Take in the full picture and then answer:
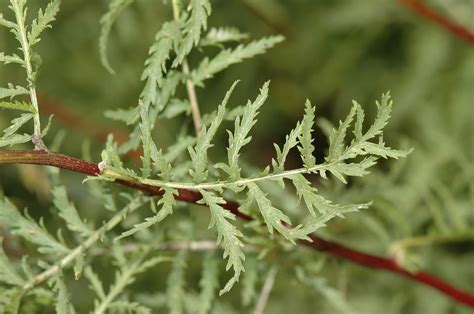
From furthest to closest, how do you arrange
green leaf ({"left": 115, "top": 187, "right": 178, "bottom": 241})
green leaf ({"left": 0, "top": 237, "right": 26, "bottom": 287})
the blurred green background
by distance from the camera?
the blurred green background < green leaf ({"left": 0, "top": 237, "right": 26, "bottom": 287}) < green leaf ({"left": 115, "top": 187, "right": 178, "bottom": 241})

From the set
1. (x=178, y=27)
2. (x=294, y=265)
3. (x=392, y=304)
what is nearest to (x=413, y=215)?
(x=392, y=304)

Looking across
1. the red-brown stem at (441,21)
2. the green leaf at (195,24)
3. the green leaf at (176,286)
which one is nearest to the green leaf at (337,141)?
the green leaf at (195,24)

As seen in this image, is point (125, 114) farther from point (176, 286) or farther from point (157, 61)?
point (176, 286)

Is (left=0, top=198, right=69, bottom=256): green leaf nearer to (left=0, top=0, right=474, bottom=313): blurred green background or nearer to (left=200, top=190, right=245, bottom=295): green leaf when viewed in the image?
(left=200, top=190, right=245, bottom=295): green leaf

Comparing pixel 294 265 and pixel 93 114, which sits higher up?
pixel 294 265

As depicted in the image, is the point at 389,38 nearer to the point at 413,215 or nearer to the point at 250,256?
the point at 413,215

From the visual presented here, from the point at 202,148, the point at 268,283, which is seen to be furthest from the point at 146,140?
the point at 268,283

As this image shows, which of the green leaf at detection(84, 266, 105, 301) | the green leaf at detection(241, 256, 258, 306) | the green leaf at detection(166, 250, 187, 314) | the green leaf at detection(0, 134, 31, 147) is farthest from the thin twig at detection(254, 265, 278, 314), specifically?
the green leaf at detection(0, 134, 31, 147)

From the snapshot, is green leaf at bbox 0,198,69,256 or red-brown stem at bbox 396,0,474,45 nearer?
green leaf at bbox 0,198,69,256
